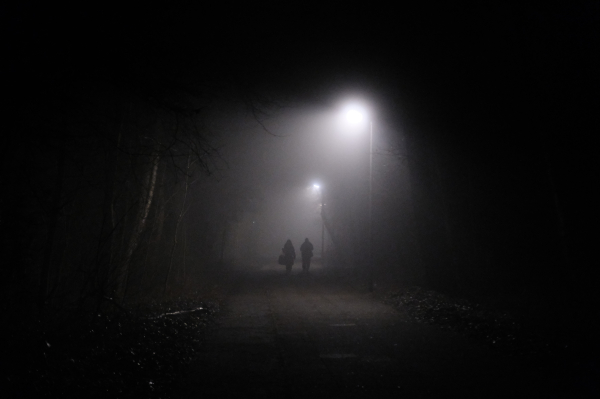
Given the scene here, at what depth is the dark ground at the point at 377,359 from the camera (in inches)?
203

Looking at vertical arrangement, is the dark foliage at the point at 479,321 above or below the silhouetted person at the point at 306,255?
below

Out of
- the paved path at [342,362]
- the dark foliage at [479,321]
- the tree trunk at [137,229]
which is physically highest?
the tree trunk at [137,229]

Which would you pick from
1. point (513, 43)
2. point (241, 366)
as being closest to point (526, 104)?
point (513, 43)

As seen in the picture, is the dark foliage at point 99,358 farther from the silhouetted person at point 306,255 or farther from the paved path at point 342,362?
the silhouetted person at point 306,255

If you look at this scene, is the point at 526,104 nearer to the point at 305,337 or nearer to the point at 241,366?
the point at 305,337

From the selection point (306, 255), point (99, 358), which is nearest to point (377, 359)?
point (99, 358)

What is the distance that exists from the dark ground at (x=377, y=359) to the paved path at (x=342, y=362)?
13 millimetres

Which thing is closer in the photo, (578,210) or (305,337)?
(305,337)

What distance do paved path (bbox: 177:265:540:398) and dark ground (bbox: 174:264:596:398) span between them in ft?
0.04

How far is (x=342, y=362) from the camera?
249 inches

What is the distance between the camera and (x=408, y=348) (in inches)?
287

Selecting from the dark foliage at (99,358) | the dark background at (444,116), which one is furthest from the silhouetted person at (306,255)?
the dark foliage at (99,358)

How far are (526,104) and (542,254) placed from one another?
5.94m

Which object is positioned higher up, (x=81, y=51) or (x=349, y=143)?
(x=349, y=143)
